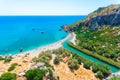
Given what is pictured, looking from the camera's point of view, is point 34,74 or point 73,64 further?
point 73,64

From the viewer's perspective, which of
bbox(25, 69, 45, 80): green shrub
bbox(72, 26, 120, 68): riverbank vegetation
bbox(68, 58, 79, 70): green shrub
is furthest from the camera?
bbox(72, 26, 120, 68): riverbank vegetation

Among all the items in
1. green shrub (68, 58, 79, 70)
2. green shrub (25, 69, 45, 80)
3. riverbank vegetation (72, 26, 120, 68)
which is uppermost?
green shrub (25, 69, 45, 80)

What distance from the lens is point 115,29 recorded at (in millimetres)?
187250

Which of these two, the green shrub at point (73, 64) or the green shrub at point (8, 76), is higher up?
the green shrub at point (8, 76)

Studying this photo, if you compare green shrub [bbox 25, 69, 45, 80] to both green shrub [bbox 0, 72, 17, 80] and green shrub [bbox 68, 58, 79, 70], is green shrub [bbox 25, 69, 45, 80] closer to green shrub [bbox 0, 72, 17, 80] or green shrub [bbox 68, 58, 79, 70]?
green shrub [bbox 0, 72, 17, 80]

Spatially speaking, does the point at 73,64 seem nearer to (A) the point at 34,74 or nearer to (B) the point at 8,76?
(A) the point at 34,74

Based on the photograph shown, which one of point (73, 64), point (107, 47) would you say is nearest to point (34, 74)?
point (73, 64)

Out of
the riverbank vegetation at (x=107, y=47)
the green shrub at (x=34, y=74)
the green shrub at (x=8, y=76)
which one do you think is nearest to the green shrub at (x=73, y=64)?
the riverbank vegetation at (x=107, y=47)

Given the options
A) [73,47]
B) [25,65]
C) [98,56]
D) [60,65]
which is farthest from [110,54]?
[25,65]

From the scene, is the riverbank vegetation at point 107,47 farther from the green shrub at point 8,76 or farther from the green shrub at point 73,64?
the green shrub at point 8,76

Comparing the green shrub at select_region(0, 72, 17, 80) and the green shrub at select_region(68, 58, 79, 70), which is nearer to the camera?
the green shrub at select_region(0, 72, 17, 80)

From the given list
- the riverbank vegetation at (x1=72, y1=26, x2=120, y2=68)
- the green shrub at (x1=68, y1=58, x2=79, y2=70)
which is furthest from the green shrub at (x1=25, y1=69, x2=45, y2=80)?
the riverbank vegetation at (x1=72, y1=26, x2=120, y2=68)

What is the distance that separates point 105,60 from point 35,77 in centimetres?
6911

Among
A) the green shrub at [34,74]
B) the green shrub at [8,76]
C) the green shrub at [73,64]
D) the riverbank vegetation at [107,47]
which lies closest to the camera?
the green shrub at [8,76]
